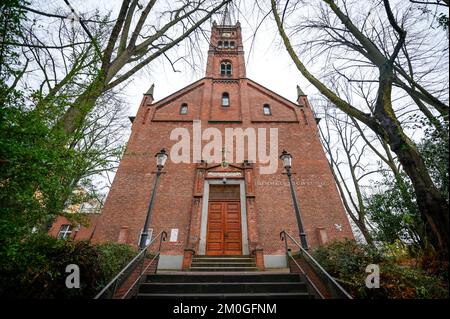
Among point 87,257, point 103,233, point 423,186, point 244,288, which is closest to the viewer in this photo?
point 423,186

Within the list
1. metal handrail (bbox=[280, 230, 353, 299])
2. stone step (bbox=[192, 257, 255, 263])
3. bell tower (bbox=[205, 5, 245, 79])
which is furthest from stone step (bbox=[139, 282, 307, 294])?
bell tower (bbox=[205, 5, 245, 79])

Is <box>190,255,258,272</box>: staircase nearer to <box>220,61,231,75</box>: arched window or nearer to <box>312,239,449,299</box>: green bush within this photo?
<box>312,239,449,299</box>: green bush

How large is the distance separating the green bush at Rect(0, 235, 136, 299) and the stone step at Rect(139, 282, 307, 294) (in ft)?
3.67

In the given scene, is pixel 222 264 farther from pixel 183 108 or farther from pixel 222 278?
pixel 183 108

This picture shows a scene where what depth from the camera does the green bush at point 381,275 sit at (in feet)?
10.5

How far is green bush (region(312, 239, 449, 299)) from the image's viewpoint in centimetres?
321

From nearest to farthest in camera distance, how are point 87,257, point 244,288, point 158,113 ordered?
point 87,257 < point 244,288 < point 158,113

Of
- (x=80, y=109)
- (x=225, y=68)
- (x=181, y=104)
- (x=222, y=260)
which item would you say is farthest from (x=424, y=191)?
(x=225, y=68)

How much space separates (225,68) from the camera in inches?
659

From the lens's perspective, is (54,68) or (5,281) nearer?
(5,281)

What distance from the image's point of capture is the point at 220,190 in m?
10.6
